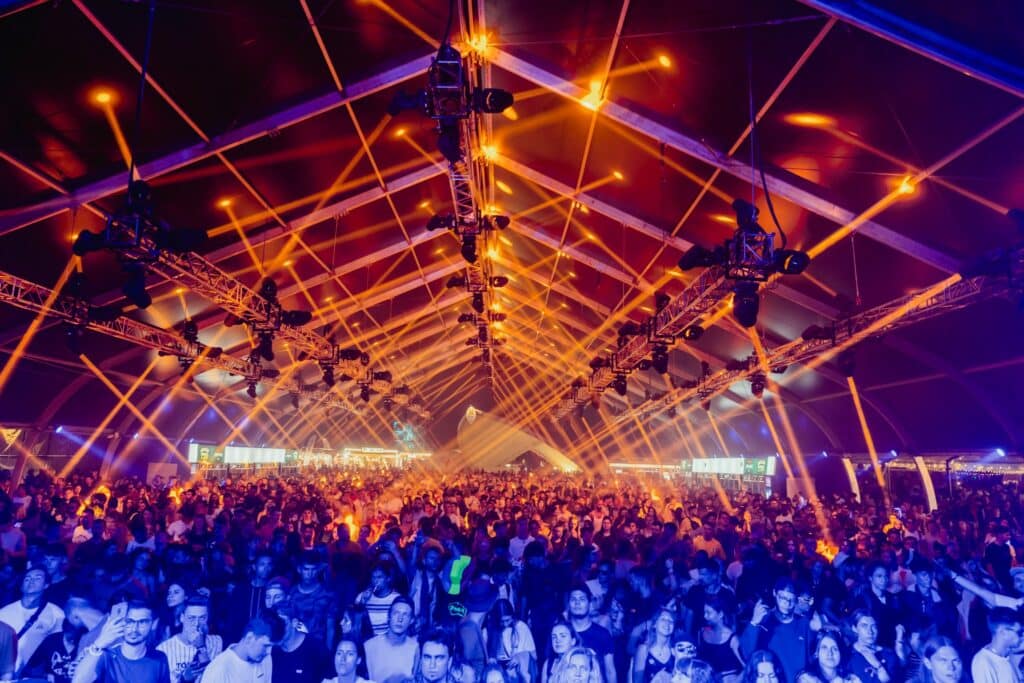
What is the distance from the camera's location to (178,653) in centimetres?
368

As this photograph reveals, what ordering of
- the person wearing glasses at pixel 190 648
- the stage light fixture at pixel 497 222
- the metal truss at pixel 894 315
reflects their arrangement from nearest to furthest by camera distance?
1. the person wearing glasses at pixel 190 648
2. the metal truss at pixel 894 315
3. the stage light fixture at pixel 497 222

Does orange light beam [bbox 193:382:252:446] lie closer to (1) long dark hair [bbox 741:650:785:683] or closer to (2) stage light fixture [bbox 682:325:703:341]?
(2) stage light fixture [bbox 682:325:703:341]

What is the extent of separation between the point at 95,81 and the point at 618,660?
7034 millimetres

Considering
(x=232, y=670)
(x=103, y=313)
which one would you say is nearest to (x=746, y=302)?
(x=232, y=670)

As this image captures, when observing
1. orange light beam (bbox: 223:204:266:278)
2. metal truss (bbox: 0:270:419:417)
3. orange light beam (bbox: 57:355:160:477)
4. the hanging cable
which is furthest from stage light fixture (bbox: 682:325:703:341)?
orange light beam (bbox: 57:355:160:477)

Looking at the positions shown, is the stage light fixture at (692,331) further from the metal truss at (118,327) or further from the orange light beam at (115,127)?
the metal truss at (118,327)

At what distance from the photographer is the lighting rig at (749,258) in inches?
251

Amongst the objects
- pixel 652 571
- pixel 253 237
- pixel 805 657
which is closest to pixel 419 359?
pixel 253 237

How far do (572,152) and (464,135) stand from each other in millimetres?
2215

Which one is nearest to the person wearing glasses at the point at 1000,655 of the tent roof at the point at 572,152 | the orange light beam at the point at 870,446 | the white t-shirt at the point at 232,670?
the white t-shirt at the point at 232,670

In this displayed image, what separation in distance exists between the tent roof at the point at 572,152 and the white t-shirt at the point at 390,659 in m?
4.05

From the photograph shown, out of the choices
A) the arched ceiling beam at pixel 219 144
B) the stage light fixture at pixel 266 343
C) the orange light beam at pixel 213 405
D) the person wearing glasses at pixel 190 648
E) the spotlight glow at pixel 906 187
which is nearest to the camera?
the person wearing glasses at pixel 190 648

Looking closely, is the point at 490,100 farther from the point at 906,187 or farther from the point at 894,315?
the point at 894,315

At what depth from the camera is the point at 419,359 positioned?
26.7 m
